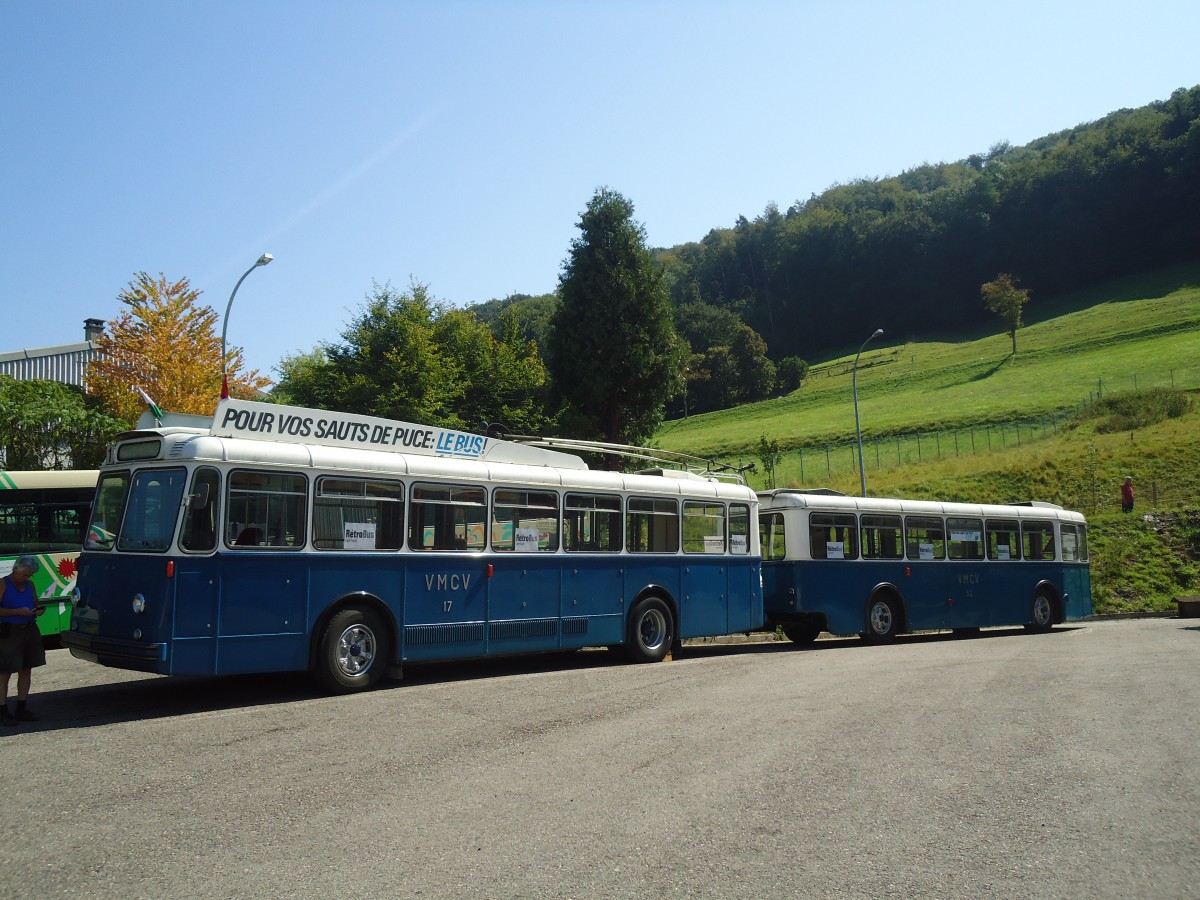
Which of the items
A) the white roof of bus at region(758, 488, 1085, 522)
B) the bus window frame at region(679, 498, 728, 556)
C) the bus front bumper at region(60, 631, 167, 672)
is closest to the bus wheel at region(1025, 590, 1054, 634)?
the white roof of bus at region(758, 488, 1085, 522)

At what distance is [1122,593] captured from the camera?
3272 cm

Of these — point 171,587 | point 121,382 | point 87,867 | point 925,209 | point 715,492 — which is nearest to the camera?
point 87,867

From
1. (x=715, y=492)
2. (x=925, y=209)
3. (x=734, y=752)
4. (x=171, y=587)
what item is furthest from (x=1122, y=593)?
(x=925, y=209)

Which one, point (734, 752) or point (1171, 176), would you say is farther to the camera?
point (1171, 176)

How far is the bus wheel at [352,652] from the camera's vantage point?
11.5m

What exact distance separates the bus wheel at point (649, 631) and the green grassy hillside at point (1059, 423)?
69.2ft

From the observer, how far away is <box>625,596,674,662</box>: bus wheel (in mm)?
15664

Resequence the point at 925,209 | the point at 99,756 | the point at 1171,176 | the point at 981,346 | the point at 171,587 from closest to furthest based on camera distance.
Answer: the point at 99,756 → the point at 171,587 → the point at 981,346 → the point at 1171,176 → the point at 925,209

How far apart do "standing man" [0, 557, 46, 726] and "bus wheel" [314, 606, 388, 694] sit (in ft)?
9.45

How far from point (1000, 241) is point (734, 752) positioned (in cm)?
12540

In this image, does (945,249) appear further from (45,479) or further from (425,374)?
(45,479)

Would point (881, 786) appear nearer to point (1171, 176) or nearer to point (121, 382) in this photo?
point (121, 382)

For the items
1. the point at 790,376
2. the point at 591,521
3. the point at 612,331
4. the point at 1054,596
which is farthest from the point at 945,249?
the point at 591,521

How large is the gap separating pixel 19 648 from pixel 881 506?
16.1 meters
